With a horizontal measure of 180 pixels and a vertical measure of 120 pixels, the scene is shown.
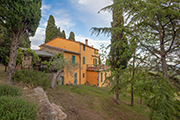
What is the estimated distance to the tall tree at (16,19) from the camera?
4985 millimetres

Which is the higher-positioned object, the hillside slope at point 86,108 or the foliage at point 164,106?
the foliage at point 164,106

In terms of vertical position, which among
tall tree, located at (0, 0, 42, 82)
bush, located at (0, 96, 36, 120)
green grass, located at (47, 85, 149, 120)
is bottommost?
green grass, located at (47, 85, 149, 120)

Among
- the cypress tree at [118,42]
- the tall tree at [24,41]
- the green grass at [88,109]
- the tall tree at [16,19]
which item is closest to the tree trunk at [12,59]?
the tall tree at [16,19]

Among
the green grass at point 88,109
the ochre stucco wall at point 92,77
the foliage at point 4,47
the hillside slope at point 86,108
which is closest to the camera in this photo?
the hillside slope at point 86,108

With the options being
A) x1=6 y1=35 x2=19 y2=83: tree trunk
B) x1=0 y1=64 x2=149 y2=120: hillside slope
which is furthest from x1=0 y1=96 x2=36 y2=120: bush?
x1=6 y1=35 x2=19 y2=83: tree trunk

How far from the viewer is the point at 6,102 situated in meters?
2.41

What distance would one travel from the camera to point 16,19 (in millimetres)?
5258

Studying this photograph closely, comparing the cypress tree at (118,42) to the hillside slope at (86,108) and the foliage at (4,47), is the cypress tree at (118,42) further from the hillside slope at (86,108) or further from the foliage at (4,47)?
the foliage at (4,47)

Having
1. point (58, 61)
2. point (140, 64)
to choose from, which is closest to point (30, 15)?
point (58, 61)

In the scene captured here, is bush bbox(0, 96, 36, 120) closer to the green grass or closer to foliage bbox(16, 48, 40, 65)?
the green grass

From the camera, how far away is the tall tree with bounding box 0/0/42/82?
499 cm

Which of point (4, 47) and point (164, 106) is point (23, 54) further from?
point (164, 106)

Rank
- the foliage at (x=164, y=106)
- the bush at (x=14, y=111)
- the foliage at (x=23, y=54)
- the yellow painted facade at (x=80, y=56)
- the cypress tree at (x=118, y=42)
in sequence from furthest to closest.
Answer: the yellow painted facade at (x=80, y=56) → the foliage at (x=23, y=54) → the cypress tree at (x=118, y=42) → the foliage at (x=164, y=106) → the bush at (x=14, y=111)

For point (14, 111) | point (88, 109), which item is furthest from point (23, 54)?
point (88, 109)
